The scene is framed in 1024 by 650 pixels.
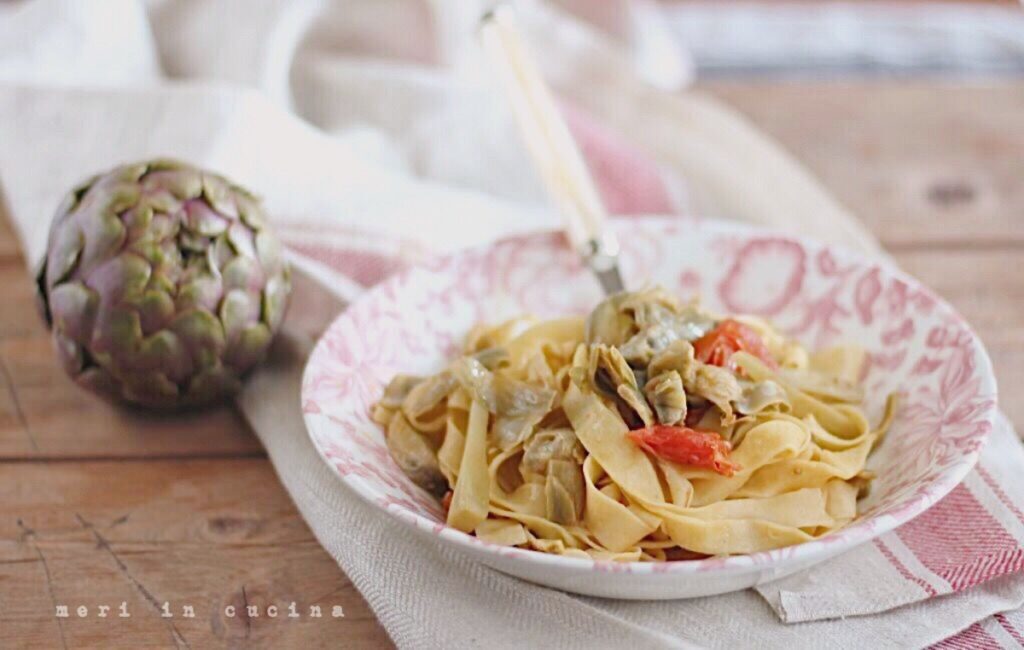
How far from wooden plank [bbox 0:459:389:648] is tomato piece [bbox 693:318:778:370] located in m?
0.41

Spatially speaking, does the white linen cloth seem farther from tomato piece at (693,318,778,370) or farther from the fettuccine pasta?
tomato piece at (693,318,778,370)

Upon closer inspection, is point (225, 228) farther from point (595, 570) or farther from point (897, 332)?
point (897, 332)

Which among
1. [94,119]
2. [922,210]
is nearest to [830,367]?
[922,210]

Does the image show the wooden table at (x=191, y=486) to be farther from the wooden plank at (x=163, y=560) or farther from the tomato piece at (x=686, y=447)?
the tomato piece at (x=686, y=447)

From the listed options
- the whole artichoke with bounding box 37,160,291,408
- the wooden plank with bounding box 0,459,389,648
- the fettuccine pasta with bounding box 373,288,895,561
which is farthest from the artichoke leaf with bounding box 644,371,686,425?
the whole artichoke with bounding box 37,160,291,408

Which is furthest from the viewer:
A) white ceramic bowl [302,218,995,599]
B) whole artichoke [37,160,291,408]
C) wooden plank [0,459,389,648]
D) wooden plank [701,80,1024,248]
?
wooden plank [701,80,1024,248]

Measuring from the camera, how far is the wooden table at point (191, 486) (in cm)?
113

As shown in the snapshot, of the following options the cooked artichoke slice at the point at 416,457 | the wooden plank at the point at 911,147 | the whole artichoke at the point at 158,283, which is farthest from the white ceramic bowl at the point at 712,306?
the wooden plank at the point at 911,147

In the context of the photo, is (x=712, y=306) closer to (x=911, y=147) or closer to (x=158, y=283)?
(x=158, y=283)

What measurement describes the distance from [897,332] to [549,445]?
1.48 ft

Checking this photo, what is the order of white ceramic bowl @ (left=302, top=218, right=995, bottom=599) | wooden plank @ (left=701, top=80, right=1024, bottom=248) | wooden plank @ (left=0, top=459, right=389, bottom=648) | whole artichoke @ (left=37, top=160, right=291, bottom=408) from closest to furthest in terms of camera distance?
white ceramic bowl @ (left=302, top=218, right=995, bottom=599), wooden plank @ (left=0, top=459, right=389, bottom=648), whole artichoke @ (left=37, top=160, right=291, bottom=408), wooden plank @ (left=701, top=80, right=1024, bottom=248)

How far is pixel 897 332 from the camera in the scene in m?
1.36

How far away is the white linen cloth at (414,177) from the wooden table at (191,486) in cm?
4

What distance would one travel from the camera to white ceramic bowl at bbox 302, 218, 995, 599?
1016mm
